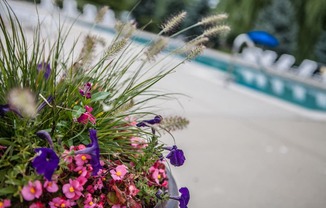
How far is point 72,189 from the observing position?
3.19ft

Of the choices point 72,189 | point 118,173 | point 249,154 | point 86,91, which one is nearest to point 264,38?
point 249,154

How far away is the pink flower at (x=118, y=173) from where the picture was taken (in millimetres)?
1066

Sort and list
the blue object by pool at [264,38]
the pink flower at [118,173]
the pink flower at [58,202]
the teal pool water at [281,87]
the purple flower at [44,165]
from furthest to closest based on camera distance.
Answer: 1. the blue object by pool at [264,38]
2. the teal pool water at [281,87]
3. the pink flower at [118,173]
4. the pink flower at [58,202]
5. the purple flower at [44,165]

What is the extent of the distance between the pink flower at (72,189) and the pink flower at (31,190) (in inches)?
4.4

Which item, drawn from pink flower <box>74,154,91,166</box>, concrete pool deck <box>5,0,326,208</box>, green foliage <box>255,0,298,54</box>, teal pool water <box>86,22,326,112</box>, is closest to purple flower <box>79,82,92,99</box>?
pink flower <box>74,154,91,166</box>

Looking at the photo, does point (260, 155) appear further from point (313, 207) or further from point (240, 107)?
point (240, 107)

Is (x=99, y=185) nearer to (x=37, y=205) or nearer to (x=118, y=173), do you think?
(x=118, y=173)

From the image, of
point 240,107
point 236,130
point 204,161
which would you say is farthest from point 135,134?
point 240,107

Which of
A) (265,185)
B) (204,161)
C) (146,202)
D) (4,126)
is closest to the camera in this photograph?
(4,126)

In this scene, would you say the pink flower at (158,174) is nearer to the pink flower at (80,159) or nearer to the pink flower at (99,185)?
the pink flower at (99,185)

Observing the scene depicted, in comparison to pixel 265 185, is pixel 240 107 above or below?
below

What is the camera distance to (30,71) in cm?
119

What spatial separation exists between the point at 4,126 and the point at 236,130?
3553 mm

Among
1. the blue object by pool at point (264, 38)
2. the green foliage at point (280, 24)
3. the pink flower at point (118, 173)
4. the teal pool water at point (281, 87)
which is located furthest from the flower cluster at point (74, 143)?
the green foliage at point (280, 24)
